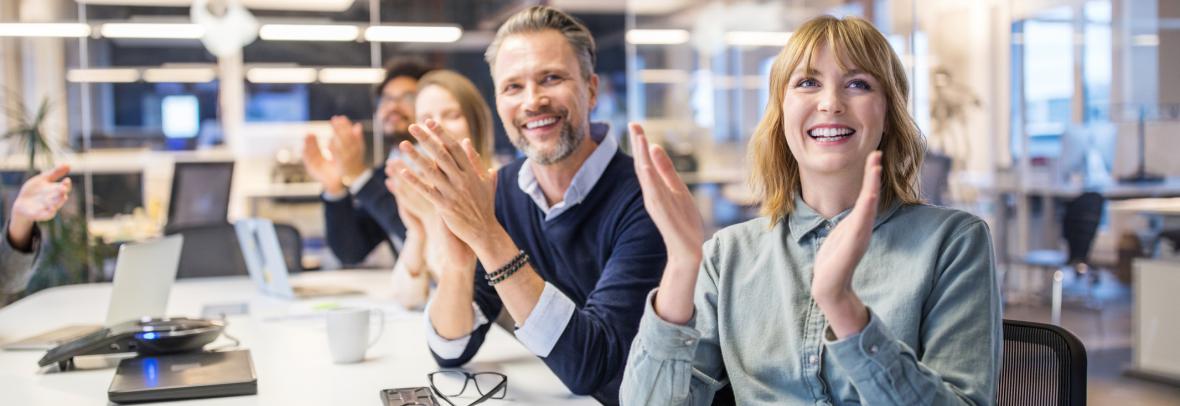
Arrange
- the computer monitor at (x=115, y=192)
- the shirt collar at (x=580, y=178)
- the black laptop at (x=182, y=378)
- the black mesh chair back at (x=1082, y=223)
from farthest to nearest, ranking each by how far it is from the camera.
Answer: the computer monitor at (x=115, y=192), the black mesh chair back at (x=1082, y=223), the shirt collar at (x=580, y=178), the black laptop at (x=182, y=378)

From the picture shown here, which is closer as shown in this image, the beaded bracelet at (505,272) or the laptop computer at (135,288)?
the beaded bracelet at (505,272)

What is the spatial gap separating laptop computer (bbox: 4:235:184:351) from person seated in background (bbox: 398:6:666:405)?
2.73 ft

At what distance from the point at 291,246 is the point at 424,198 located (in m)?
2.09

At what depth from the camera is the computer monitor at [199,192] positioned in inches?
242

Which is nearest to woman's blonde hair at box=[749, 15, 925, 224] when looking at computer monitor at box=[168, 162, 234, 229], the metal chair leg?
the metal chair leg

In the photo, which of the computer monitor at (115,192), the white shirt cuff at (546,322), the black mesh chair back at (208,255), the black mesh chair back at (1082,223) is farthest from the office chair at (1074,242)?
the computer monitor at (115,192)

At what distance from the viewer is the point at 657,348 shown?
1515 millimetres

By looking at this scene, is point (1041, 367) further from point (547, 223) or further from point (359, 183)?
point (359, 183)

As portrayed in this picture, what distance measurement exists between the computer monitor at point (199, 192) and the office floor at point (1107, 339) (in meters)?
4.67

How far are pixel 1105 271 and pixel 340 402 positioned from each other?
15.9ft

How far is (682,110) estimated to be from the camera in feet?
28.4

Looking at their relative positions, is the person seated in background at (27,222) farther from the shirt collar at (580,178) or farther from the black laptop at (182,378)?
the shirt collar at (580,178)

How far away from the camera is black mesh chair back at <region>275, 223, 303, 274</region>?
4.29 m

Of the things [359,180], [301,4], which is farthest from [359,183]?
[301,4]
